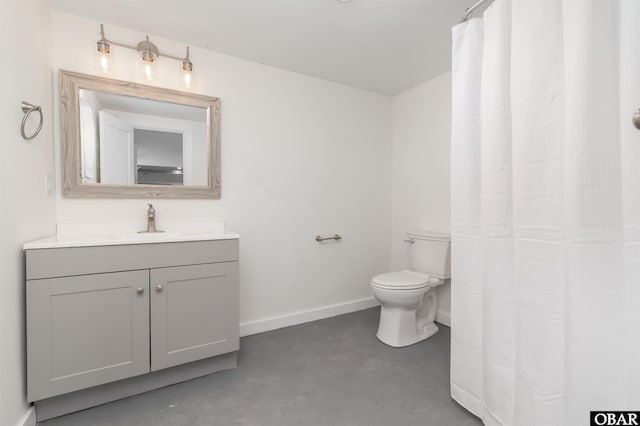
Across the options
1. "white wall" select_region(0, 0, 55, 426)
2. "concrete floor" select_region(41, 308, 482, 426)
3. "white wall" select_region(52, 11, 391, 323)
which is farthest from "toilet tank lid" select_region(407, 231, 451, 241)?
"white wall" select_region(0, 0, 55, 426)

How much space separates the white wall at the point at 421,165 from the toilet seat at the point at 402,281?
47cm

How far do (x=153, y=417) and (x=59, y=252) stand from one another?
93 centimetres

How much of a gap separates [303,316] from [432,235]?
1328 mm

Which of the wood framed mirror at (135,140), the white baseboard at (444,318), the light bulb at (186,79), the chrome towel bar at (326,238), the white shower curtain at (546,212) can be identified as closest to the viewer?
the white shower curtain at (546,212)

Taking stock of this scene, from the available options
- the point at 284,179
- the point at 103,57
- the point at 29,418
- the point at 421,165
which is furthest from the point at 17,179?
the point at 421,165

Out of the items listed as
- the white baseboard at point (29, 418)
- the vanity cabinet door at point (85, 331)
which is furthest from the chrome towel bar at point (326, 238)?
the white baseboard at point (29, 418)

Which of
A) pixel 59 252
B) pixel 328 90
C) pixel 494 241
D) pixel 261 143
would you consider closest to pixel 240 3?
pixel 261 143

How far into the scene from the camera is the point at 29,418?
A: 1361 mm

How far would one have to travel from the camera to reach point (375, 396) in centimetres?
161

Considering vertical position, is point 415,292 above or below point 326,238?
below

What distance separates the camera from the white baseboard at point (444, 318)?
2.55m

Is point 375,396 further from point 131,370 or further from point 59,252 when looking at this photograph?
point 59,252

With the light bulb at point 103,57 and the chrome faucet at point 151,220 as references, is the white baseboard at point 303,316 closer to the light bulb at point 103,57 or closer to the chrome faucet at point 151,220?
the chrome faucet at point 151,220

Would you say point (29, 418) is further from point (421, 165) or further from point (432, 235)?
point (421, 165)
